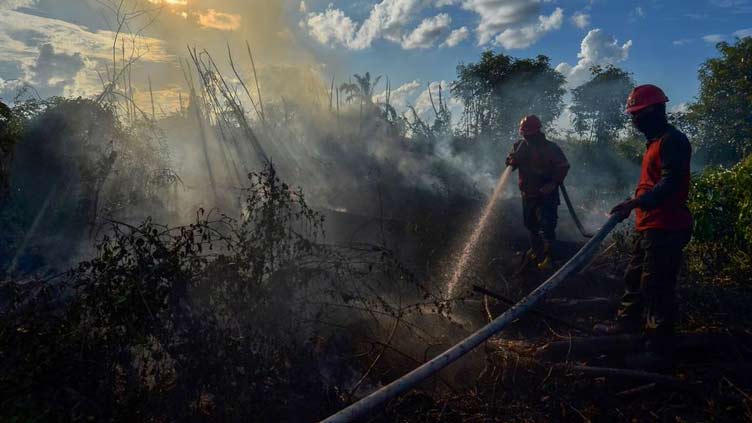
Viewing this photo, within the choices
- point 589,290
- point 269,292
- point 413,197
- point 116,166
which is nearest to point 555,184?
point 589,290

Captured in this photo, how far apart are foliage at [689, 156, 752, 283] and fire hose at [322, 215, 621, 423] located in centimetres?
295

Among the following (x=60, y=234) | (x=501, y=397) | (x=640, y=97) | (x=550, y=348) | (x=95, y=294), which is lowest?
(x=60, y=234)

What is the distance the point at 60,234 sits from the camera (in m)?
7.55

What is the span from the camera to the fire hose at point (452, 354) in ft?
7.24

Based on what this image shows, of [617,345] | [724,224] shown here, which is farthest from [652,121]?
[724,224]

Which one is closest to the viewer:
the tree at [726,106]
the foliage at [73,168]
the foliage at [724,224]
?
the foliage at [724,224]

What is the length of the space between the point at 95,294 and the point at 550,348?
136 inches

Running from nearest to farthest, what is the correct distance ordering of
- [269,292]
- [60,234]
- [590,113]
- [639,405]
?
[639,405] < [269,292] < [60,234] < [590,113]

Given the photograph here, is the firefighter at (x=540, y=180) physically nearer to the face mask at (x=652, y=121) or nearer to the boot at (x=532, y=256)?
the boot at (x=532, y=256)

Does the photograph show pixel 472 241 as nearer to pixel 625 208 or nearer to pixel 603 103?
pixel 625 208

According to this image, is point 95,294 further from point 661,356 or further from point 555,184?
point 555,184

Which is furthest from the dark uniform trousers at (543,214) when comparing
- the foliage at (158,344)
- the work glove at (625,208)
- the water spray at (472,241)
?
the foliage at (158,344)

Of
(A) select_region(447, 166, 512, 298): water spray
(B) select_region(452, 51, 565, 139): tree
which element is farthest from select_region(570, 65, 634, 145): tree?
(A) select_region(447, 166, 512, 298): water spray

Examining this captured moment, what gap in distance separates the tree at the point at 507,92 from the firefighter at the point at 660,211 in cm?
2034
